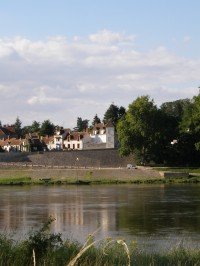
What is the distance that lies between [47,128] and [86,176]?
5811cm

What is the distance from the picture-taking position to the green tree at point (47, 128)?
129 metres

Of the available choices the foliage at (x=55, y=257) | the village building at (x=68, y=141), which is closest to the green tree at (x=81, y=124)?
the village building at (x=68, y=141)

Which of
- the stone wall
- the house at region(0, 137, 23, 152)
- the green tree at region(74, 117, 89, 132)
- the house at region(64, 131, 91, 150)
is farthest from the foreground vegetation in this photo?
the green tree at region(74, 117, 89, 132)

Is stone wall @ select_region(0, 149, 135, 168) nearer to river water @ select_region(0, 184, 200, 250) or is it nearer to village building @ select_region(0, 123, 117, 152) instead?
village building @ select_region(0, 123, 117, 152)

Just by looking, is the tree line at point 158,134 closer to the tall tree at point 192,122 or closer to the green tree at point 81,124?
the tall tree at point 192,122

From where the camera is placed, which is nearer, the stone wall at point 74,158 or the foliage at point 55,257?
the foliage at point 55,257

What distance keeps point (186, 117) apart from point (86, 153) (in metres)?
16.9

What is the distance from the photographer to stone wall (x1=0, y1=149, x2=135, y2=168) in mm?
85688

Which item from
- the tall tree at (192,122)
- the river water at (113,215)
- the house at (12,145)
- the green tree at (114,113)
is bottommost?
the river water at (113,215)

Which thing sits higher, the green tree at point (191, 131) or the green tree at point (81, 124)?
the green tree at point (81, 124)

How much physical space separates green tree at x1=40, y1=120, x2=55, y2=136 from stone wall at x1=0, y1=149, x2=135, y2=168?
41.2 meters

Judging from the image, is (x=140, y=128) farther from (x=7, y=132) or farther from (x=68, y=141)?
(x=7, y=132)

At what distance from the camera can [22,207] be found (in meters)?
39.9

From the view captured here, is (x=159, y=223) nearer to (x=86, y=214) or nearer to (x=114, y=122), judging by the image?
(x=86, y=214)
